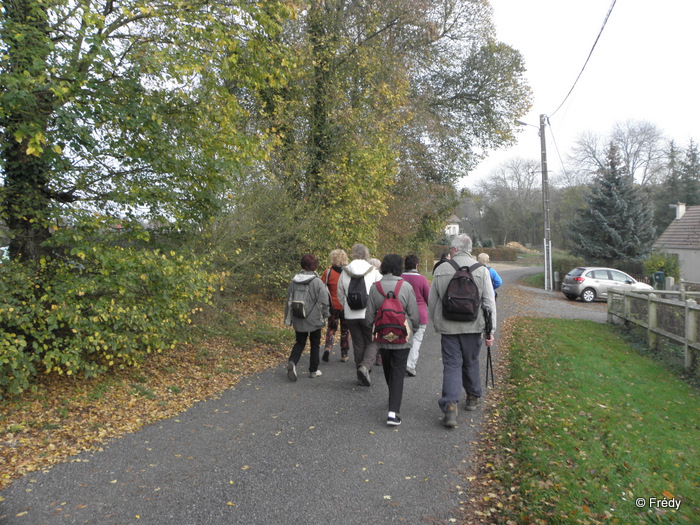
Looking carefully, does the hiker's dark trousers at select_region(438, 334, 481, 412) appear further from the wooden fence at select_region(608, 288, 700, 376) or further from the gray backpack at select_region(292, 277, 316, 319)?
the wooden fence at select_region(608, 288, 700, 376)

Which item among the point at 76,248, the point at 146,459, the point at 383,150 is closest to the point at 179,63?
the point at 76,248

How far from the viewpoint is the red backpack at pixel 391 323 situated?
17.4 feet

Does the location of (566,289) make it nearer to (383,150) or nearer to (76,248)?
(383,150)

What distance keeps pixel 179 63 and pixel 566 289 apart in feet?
70.0

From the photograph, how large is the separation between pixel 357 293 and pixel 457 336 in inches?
66.8

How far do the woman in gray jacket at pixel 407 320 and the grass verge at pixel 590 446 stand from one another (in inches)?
39.5

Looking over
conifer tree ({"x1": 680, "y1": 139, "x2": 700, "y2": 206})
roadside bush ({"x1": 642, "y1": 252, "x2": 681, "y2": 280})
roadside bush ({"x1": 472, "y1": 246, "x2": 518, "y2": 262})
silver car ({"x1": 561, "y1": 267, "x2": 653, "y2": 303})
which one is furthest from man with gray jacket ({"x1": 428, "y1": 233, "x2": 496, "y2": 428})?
roadside bush ({"x1": 472, "y1": 246, "x2": 518, "y2": 262})

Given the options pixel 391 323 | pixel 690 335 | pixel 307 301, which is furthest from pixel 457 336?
pixel 690 335

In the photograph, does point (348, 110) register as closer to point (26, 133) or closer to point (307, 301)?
point (307, 301)

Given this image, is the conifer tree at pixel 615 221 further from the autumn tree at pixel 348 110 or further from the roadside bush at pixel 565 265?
the autumn tree at pixel 348 110

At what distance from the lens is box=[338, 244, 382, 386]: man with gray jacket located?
6.50 m

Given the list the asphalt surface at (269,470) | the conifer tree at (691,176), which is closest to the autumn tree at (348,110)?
the asphalt surface at (269,470)

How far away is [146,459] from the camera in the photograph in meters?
4.35

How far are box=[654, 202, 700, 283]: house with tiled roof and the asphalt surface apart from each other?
3047cm
